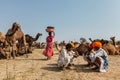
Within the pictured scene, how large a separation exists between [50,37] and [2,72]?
12.2ft

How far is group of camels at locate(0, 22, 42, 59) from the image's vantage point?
507 inches

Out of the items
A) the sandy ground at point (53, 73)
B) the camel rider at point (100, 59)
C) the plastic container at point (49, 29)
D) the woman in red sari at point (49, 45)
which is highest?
the plastic container at point (49, 29)

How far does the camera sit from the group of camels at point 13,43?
12.9 meters

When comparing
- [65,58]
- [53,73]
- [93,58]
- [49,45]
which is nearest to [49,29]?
[49,45]

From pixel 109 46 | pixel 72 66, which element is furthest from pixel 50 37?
pixel 109 46

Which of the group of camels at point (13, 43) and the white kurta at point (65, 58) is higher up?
the group of camels at point (13, 43)

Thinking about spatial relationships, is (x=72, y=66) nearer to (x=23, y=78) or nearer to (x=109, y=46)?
(x=23, y=78)

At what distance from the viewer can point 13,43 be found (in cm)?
1352

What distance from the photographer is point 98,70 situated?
32.0 feet

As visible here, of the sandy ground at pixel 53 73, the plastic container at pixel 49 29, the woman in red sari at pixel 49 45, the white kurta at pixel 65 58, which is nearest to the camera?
the sandy ground at pixel 53 73

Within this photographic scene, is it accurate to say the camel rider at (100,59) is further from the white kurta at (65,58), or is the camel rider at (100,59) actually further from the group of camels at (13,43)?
the group of camels at (13,43)

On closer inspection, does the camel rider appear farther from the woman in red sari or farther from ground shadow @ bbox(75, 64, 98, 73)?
the woman in red sari

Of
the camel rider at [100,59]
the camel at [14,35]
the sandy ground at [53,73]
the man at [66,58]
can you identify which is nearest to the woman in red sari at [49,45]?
the camel at [14,35]

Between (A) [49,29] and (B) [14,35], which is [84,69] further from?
(B) [14,35]
